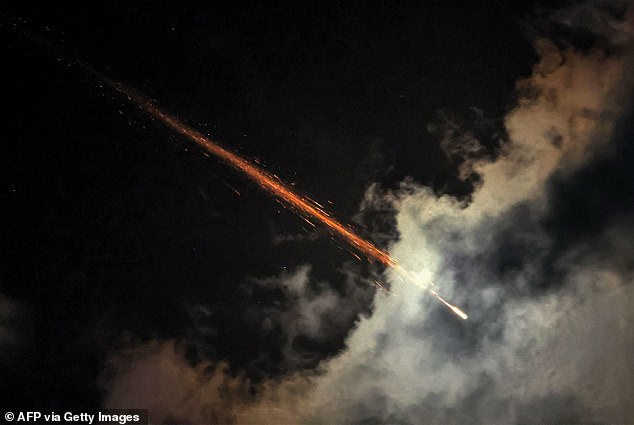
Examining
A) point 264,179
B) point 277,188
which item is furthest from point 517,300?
point 264,179

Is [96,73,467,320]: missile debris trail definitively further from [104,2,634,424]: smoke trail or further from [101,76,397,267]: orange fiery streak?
[104,2,634,424]: smoke trail

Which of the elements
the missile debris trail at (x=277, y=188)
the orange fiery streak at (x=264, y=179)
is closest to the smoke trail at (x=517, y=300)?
the missile debris trail at (x=277, y=188)

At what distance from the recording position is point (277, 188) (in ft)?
14.5

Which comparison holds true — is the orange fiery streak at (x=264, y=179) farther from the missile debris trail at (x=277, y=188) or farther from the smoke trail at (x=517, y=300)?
the smoke trail at (x=517, y=300)

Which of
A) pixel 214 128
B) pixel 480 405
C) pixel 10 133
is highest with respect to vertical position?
pixel 10 133

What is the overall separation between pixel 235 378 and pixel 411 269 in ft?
7.33

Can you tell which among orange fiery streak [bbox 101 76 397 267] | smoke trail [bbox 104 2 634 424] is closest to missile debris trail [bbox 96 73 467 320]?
orange fiery streak [bbox 101 76 397 267]

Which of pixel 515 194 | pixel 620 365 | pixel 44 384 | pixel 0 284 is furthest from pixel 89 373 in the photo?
pixel 620 365

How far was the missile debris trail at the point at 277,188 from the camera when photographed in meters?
4.31

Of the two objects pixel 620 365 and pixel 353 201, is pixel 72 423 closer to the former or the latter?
pixel 353 201

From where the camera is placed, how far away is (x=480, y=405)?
14.0 feet

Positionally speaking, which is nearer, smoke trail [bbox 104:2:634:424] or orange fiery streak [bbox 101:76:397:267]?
smoke trail [bbox 104:2:634:424]

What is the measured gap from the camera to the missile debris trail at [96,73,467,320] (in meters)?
4.31

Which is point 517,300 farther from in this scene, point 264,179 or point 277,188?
point 264,179
